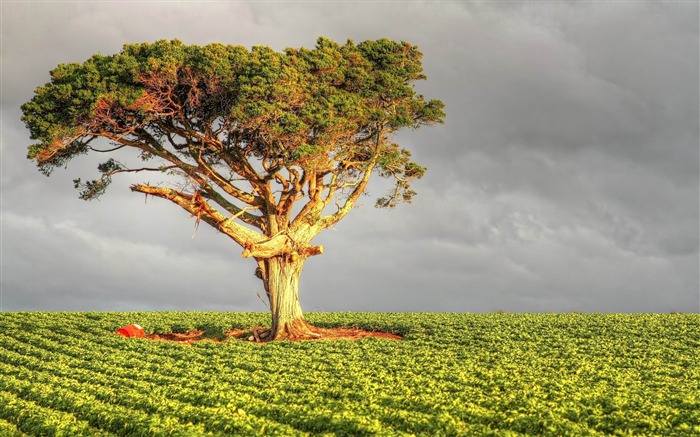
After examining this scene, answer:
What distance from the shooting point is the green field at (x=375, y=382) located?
14.9 metres

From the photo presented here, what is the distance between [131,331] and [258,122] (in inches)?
520

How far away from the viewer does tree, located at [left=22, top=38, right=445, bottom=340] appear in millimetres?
28562

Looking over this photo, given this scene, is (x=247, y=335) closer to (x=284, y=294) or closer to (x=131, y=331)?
(x=284, y=294)

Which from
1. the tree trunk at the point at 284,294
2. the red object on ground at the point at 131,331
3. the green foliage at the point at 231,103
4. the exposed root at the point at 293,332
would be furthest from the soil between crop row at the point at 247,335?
the green foliage at the point at 231,103

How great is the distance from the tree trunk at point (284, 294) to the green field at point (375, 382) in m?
2.55

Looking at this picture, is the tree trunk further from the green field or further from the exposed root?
the green field

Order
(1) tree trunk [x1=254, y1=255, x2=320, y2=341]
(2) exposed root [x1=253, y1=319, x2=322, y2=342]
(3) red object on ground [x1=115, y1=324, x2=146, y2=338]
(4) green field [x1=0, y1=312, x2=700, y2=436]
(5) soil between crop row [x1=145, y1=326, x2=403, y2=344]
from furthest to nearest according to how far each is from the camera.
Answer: (3) red object on ground [x1=115, y1=324, x2=146, y2=338]
(5) soil between crop row [x1=145, y1=326, x2=403, y2=344]
(1) tree trunk [x1=254, y1=255, x2=320, y2=341]
(2) exposed root [x1=253, y1=319, x2=322, y2=342]
(4) green field [x1=0, y1=312, x2=700, y2=436]

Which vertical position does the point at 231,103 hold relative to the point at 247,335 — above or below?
above

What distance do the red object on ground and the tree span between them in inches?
244

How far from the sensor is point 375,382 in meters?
19.7

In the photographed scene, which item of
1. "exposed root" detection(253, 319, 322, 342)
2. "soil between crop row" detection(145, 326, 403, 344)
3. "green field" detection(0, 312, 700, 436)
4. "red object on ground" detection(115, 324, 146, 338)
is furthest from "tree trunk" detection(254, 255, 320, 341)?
"red object on ground" detection(115, 324, 146, 338)

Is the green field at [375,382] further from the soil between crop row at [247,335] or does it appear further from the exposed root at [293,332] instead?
the exposed root at [293,332]

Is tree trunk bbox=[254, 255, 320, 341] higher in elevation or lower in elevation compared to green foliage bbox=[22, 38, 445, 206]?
lower

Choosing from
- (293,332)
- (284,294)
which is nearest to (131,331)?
(284,294)
